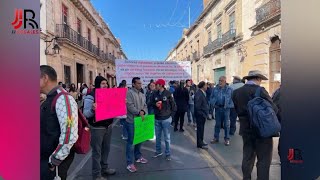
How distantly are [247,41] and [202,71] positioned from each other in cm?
1561

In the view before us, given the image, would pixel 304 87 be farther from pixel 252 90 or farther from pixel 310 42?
pixel 252 90

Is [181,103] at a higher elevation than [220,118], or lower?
higher

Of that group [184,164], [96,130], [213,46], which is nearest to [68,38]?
[213,46]

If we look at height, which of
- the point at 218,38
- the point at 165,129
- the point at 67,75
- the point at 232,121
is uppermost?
the point at 218,38

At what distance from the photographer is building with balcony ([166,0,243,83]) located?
21031 millimetres

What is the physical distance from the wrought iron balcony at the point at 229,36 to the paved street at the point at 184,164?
1456 cm

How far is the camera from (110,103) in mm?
4957

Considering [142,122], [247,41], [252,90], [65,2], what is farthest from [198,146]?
[65,2]

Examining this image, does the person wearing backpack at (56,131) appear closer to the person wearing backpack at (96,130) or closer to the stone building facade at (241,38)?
the person wearing backpack at (96,130)

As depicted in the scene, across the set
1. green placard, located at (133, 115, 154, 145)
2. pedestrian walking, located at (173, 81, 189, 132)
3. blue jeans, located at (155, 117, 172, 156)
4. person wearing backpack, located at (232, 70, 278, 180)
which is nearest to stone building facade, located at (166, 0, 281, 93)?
pedestrian walking, located at (173, 81, 189, 132)

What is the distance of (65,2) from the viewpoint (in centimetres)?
2005

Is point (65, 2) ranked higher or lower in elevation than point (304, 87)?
higher

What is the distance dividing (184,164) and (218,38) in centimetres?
2136

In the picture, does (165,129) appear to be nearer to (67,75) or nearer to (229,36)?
(67,75)
